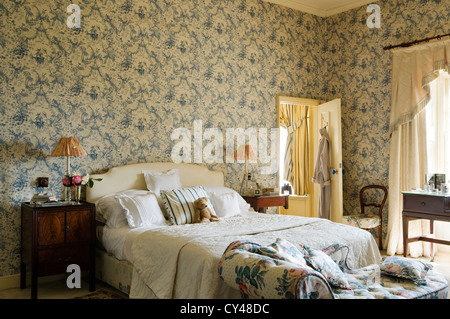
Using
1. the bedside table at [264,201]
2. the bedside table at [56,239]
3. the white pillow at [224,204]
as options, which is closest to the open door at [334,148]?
the bedside table at [264,201]

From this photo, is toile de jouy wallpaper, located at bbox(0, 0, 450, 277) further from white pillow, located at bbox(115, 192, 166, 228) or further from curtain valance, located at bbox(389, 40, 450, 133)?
white pillow, located at bbox(115, 192, 166, 228)

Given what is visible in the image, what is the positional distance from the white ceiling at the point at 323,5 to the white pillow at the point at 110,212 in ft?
11.6

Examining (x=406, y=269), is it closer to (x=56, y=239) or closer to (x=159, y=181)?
(x=159, y=181)

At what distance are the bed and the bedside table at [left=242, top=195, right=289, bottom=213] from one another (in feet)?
1.46

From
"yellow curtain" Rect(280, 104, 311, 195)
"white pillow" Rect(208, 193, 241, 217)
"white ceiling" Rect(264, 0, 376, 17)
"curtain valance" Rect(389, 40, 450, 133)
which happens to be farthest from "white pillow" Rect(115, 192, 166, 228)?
"yellow curtain" Rect(280, 104, 311, 195)

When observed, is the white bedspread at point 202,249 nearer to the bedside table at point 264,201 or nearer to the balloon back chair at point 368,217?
the bedside table at point 264,201

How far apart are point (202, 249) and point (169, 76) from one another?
254 centimetres

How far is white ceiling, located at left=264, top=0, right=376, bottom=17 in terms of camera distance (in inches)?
229

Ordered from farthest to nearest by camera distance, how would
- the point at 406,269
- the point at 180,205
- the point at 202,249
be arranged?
1. the point at 180,205
2. the point at 202,249
3. the point at 406,269

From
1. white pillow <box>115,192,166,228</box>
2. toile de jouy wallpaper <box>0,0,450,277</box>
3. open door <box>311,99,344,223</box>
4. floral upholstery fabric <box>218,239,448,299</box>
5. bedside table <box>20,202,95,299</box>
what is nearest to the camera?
floral upholstery fabric <box>218,239,448,299</box>

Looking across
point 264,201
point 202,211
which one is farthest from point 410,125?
point 202,211

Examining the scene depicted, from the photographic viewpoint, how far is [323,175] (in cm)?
587

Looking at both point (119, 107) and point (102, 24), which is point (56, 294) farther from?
point (102, 24)
